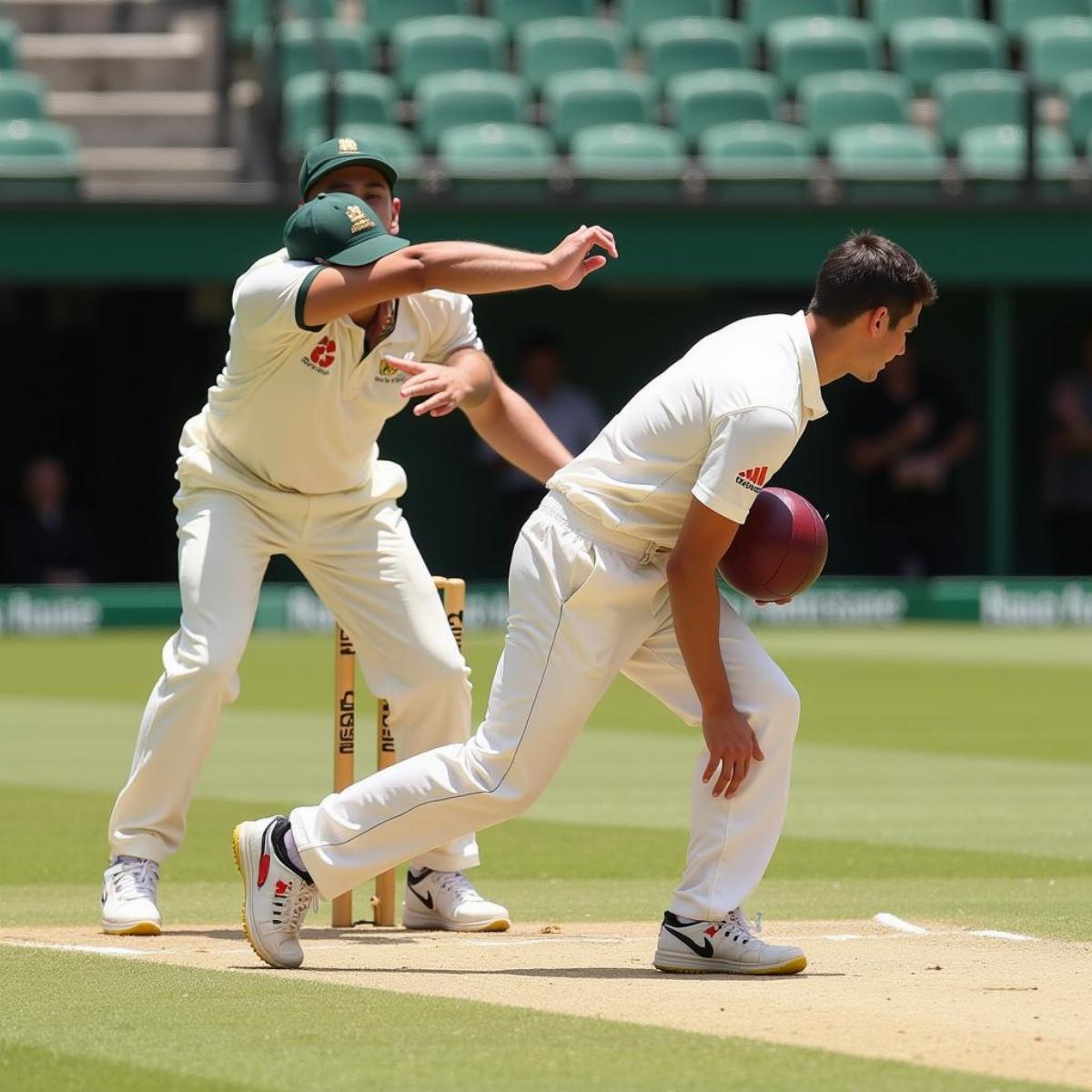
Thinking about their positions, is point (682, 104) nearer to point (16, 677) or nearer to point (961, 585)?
point (961, 585)

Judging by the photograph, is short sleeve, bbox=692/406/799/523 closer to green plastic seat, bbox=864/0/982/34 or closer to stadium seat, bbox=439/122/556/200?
stadium seat, bbox=439/122/556/200

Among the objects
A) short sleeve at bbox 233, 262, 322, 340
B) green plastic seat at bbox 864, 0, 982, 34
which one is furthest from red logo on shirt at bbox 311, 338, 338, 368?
green plastic seat at bbox 864, 0, 982, 34

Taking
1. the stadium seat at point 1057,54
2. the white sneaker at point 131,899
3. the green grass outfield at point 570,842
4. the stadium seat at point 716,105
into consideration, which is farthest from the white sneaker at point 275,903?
the stadium seat at point 1057,54

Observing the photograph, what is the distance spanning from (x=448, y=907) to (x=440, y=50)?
15.9 m

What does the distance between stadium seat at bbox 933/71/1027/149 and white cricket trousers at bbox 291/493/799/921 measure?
16.4 m

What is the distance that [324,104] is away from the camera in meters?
19.5

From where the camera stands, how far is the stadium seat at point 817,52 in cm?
2247

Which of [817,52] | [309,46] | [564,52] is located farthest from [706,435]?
[817,52]

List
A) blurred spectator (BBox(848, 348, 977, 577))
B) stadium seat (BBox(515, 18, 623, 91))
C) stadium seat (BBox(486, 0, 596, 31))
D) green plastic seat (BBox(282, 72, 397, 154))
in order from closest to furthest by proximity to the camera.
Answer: green plastic seat (BBox(282, 72, 397, 154)), blurred spectator (BBox(848, 348, 977, 577)), stadium seat (BBox(515, 18, 623, 91)), stadium seat (BBox(486, 0, 596, 31))

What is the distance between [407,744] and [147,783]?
0.75 metres

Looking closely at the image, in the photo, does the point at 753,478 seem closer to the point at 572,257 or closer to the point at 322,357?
the point at 572,257

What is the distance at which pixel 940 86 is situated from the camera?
72.2 ft

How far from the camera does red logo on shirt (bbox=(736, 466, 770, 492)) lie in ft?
18.7

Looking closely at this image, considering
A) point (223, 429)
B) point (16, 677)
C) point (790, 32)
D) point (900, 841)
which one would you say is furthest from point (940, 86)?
point (223, 429)
